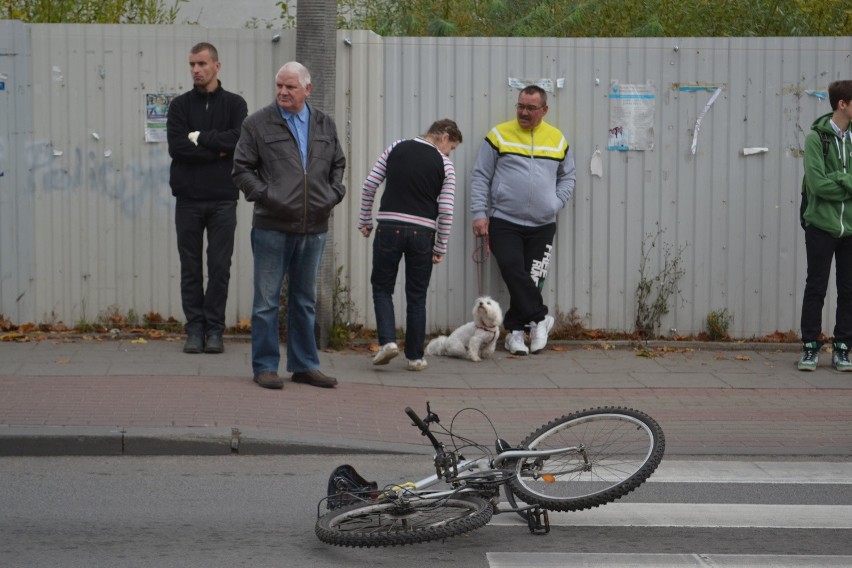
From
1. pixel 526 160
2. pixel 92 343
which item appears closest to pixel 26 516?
pixel 92 343

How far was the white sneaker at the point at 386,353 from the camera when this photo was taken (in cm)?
982

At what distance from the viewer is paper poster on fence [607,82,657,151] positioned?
1127 centimetres

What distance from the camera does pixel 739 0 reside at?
44.6ft

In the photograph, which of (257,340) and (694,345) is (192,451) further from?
(694,345)

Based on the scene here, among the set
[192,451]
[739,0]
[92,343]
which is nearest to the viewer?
[192,451]

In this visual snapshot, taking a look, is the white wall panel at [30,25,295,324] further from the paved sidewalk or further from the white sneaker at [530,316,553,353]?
the white sneaker at [530,316,553,353]

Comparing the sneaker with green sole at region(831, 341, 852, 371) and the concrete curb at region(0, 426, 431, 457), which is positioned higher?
the sneaker with green sole at region(831, 341, 852, 371)

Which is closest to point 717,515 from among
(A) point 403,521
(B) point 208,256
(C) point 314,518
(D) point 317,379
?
(A) point 403,521

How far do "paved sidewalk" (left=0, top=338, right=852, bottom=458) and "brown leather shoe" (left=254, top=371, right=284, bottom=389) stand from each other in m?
0.08

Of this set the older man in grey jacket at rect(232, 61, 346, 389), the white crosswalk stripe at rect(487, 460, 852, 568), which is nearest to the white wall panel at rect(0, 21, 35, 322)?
the older man in grey jacket at rect(232, 61, 346, 389)

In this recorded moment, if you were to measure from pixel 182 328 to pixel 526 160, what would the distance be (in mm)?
3336

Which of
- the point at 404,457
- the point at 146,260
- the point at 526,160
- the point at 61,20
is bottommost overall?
the point at 404,457

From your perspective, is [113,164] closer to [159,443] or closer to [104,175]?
[104,175]

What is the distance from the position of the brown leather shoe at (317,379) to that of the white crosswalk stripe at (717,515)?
8.73 ft
